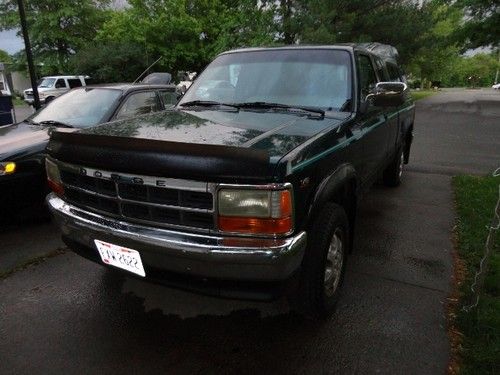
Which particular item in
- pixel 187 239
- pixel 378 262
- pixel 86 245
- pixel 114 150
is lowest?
pixel 378 262

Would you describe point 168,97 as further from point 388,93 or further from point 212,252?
point 212,252

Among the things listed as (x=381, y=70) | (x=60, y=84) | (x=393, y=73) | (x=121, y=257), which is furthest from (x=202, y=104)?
(x=60, y=84)

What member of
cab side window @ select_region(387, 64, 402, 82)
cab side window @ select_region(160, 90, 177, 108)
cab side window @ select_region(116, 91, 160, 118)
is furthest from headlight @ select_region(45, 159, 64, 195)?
cab side window @ select_region(387, 64, 402, 82)

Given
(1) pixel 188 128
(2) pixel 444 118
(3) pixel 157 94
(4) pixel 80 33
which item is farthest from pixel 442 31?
(1) pixel 188 128

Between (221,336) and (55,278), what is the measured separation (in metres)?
1.65

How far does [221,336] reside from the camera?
2.64 metres

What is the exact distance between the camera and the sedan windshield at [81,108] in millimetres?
4992

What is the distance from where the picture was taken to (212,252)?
2062 mm

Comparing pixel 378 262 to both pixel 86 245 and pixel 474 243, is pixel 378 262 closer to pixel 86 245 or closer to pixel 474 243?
pixel 474 243

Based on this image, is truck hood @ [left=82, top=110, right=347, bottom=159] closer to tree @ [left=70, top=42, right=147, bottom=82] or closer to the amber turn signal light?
the amber turn signal light

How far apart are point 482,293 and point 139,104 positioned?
452 centimetres

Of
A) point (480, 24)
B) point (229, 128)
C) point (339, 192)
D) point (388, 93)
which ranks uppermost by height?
point (480, 24)

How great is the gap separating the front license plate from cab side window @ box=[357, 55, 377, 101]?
2158 millimetres

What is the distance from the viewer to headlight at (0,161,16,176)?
3.97 meters
